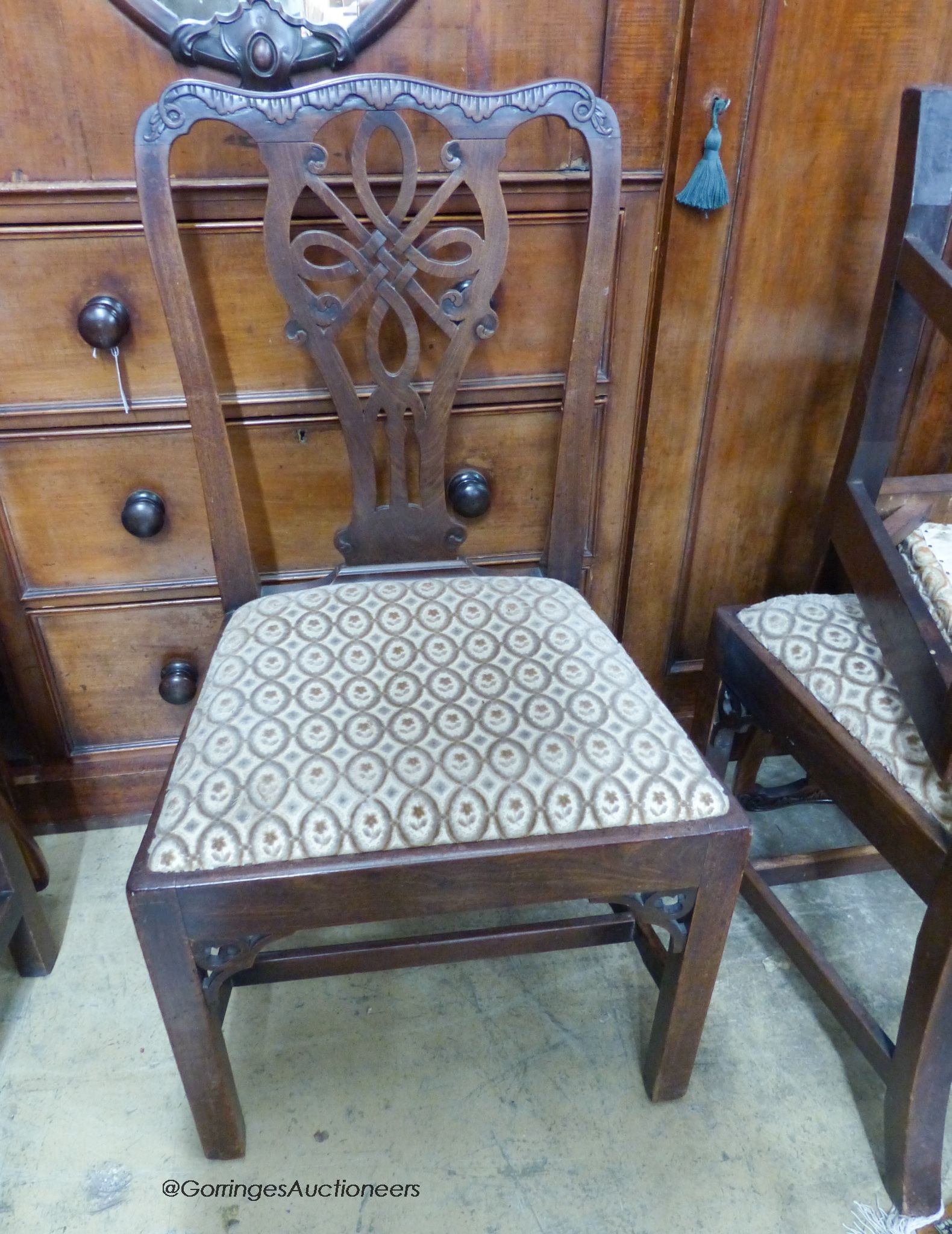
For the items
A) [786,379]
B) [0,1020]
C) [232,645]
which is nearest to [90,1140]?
[0,1020]

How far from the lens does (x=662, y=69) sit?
1071 mm

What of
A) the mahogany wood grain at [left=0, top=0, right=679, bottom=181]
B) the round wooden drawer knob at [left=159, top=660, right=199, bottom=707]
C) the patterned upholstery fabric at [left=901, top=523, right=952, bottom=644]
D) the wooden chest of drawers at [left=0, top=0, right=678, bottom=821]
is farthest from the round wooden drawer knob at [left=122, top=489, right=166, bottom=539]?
the patterned upholstery fabric at [left=901, top=523, right=952, bottom=644]

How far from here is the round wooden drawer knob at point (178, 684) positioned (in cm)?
132

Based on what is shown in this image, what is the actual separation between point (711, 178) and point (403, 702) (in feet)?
2.53

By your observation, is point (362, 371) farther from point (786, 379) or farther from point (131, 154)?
point (786, 379)

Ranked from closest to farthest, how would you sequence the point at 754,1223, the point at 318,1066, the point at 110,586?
the point at 754,1223
the point at 318,1066
the point at 110,586

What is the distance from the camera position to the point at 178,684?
1.32 metres

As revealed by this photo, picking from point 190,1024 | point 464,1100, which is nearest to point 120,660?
point 190,1024

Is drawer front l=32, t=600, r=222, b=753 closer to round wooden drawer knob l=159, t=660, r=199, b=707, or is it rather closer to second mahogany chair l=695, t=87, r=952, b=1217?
round wooden drawer knob l=159, t=660, r=199, b=707

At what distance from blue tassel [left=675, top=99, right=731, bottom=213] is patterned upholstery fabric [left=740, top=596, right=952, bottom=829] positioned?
1.71 ft

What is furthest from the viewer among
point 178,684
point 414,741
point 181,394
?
point 178,684

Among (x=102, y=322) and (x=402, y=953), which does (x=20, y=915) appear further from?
(x=102, y=322)

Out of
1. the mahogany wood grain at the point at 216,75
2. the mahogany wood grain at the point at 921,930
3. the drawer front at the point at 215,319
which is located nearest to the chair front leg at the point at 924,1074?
the mahogany wood grain at the point at 921,930

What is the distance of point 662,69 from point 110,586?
103 cm
